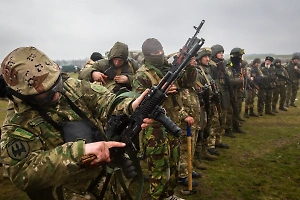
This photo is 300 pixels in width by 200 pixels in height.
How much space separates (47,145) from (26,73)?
61 cm

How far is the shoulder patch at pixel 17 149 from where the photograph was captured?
179cm

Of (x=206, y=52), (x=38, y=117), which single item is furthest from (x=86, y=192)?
(x=206, y=52)

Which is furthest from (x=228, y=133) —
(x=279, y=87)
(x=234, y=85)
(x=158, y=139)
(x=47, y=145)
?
(x=47, y=145)

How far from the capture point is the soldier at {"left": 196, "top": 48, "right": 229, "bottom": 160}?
20.7ft

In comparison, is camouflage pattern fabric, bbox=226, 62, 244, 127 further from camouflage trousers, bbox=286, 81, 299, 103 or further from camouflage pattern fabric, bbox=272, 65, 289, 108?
camouflage trousers, bbox=286, 81, 299, 103

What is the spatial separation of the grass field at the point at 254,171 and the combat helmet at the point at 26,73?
3467 mm

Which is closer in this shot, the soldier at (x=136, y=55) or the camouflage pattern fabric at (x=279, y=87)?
the soldier at (x=136, y=55)

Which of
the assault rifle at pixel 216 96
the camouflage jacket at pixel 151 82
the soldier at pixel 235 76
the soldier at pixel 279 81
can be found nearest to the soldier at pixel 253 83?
the soldier at pixel 279 81

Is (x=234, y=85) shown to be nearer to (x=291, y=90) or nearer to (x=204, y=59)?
(x=204, y=59)

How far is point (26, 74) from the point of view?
1924 millimetres

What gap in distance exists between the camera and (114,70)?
5242mm

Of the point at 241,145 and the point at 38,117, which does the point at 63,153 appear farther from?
the point at 241,145

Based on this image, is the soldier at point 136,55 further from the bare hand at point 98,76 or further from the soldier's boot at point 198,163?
the soldier's boot at point 198,163

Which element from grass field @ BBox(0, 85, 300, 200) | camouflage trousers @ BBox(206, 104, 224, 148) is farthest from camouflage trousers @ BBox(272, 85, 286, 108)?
camouflage trousers @ BBox(206, 104, 224, 148)
